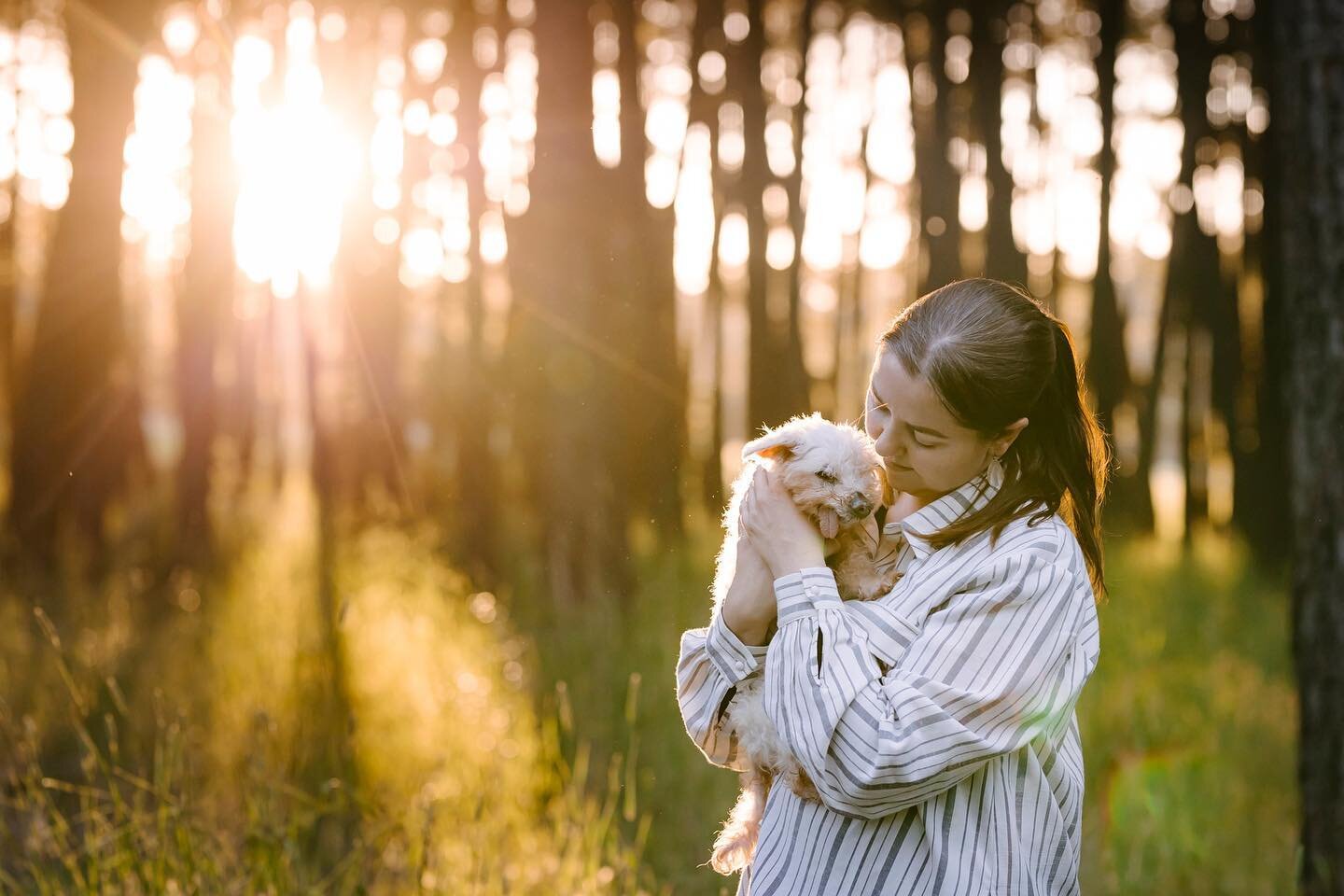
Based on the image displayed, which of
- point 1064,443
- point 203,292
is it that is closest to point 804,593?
point 1064,443

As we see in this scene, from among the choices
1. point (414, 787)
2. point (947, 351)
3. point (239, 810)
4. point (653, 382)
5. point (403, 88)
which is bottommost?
point (239, 810)

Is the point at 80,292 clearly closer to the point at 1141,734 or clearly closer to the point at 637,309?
the point at 637,309

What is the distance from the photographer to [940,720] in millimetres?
1556

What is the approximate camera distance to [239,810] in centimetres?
382

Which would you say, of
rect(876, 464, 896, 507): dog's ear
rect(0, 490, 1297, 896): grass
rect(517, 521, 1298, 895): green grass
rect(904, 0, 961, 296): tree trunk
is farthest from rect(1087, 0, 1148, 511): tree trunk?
rect(876, 464, 896, 507): dog's ear

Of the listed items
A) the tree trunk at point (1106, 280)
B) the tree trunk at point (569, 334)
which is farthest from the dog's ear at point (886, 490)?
the tree trunk at point (1106, 280)

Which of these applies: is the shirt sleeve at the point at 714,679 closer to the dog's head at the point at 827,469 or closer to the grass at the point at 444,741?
the dog's head at the point at 827,469

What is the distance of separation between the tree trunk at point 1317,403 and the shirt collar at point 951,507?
7.39 feet

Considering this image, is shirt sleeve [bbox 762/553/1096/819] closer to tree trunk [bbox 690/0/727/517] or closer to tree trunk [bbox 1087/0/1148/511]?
tree trunk [bbox 690/0/727/517]

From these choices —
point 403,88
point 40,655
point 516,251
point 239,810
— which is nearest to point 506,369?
point 516,251

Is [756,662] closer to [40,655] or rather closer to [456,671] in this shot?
[456,671]

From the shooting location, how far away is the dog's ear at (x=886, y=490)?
6.94 ft

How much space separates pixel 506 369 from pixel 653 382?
6.94 ft

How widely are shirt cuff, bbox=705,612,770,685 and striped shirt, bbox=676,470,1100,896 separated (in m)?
0.19
